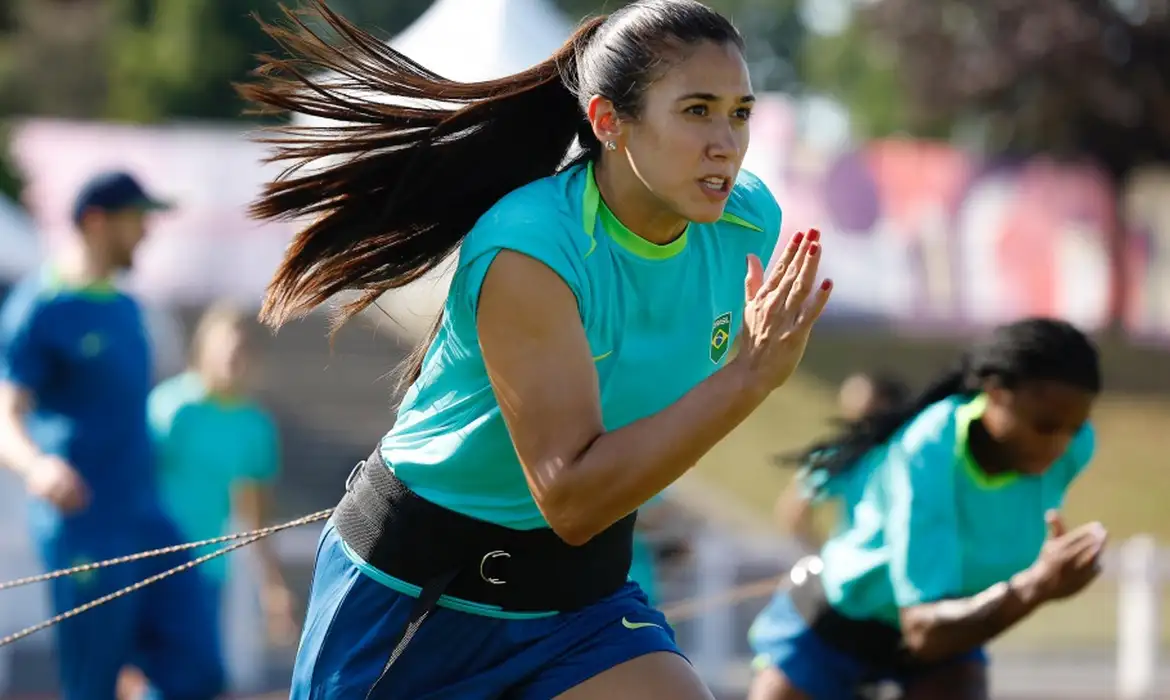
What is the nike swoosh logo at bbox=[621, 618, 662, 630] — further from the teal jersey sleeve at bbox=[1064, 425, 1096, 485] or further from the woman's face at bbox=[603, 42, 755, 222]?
the teal jersey sleeve at bbox=[1064, 425, 1096, 485]

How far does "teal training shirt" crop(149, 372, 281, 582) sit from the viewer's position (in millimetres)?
9273

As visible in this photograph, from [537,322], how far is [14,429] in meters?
4.07

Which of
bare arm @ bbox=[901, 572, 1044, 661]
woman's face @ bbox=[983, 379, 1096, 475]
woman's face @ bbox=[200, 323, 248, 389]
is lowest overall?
bare arm @ bbox=[901, 572, 1044, 661]

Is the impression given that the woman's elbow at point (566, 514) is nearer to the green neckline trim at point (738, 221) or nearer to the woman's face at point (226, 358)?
the green neckline trim at point (738, 221)

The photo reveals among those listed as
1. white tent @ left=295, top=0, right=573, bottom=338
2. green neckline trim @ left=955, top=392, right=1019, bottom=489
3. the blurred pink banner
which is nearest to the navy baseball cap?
white tent @ left=295, top=0, right=573, bottom=338

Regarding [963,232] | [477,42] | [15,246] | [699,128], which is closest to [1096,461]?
[963,232]

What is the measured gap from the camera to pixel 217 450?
9.35 m

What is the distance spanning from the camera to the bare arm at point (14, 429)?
268 inches

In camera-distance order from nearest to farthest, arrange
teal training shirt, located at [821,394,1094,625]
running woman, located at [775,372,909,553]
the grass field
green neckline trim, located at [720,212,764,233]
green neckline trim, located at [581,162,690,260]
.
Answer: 1. green neckline trim, located at [581,162,690,260]
2. green neckline trim, located at [720,212,764,233]
3. teal training shirt, located at [821,394,1094,625]
4. running woman, located at [775,372,909,553]
5. the grass field

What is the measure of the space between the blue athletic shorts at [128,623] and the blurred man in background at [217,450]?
226cm

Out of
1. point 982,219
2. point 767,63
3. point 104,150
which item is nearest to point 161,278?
point 104,150

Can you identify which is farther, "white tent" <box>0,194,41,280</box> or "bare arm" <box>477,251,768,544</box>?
"white tent" <box>0,194,41,280</box>

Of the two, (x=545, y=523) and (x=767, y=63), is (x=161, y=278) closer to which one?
(x=545, y=523)

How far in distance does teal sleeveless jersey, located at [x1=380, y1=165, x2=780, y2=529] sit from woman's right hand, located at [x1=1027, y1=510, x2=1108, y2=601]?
1.19 meters
